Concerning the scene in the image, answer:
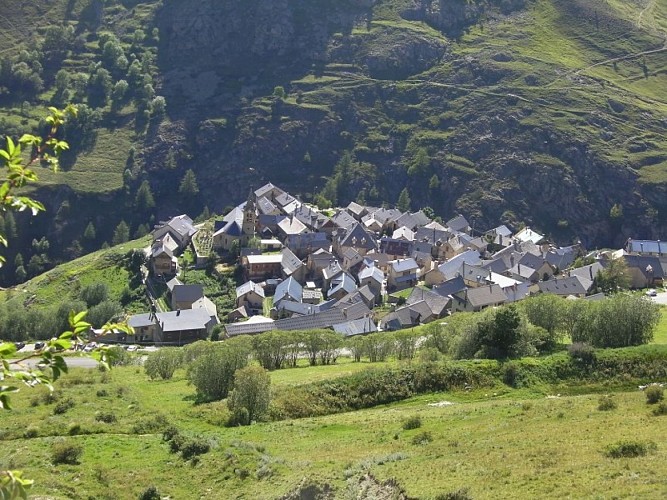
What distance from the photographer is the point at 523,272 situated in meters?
124

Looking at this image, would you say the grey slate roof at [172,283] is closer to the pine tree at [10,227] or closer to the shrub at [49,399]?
the shrub at [49,399]

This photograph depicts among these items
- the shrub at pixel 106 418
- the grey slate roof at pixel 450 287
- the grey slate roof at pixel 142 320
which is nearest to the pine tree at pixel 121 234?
the grey slate roof at pixel 142 320

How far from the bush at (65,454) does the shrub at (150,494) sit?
224 inches

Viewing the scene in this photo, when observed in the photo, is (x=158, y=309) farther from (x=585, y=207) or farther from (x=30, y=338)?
(x=585, y=207)

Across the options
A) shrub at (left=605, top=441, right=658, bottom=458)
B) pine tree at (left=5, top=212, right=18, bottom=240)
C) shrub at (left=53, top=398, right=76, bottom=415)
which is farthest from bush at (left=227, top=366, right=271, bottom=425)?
pine tree at (left=5, top=212, right=18, bottom=240)

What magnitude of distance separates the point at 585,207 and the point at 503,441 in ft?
489

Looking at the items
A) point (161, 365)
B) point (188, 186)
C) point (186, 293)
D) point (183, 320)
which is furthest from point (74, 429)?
point (188, 186)

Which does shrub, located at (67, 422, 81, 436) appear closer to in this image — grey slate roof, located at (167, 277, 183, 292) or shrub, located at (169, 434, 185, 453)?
shrub, located at (169, 434, 185, 453)

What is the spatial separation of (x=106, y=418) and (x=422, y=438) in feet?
74.8

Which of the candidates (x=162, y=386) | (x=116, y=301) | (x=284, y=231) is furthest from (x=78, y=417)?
(x=284, y=231)

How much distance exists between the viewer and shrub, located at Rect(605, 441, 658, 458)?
28625 mm

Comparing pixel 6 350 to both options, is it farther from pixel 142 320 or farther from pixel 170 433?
pixel 142 320

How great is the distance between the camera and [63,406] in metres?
49.3

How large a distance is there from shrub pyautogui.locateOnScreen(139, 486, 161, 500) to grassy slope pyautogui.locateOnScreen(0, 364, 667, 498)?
0.52 metres
